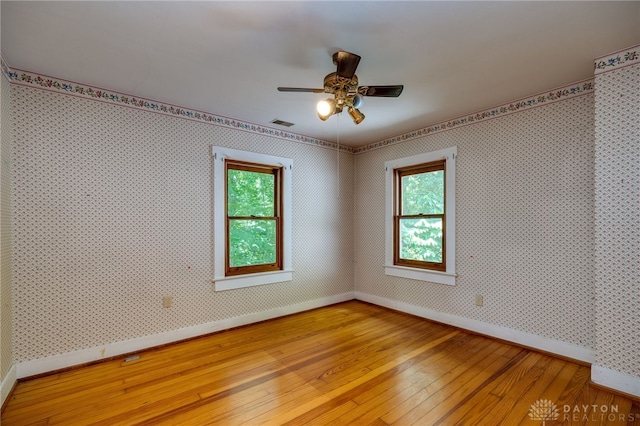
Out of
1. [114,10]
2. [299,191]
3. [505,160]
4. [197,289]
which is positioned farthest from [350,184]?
[114,10]

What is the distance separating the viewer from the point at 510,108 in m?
Result: 3.16

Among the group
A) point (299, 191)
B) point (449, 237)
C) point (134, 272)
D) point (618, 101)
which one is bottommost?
point (134, 272)

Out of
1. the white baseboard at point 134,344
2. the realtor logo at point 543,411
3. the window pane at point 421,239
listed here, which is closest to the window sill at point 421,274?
the window pane at point 421,239

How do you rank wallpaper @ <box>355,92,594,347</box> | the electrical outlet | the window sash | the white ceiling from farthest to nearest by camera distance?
the window sash, the electrical outlet, wallpaper @ <box>355,92,594,347</box>, the white ceiling

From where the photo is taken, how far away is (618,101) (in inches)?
89.0

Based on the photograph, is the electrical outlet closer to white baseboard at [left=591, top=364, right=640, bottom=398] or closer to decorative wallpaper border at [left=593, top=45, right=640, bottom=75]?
white baseboard at [left=591, top=364, right=640, bottom=398]

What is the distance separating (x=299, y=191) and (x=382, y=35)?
2547mm

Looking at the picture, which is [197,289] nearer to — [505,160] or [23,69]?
[23,69]

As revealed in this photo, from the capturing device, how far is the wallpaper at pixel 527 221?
2709mm

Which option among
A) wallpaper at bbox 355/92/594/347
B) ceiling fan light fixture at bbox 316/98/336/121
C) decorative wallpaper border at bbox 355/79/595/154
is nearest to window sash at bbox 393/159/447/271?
wallpaper at bbox 355/92/594/347

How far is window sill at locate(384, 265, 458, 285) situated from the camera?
3.65 metres

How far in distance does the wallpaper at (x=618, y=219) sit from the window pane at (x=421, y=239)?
1655 millimetres

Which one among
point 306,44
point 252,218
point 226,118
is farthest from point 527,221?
point 226,118

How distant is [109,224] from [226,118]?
169cm
